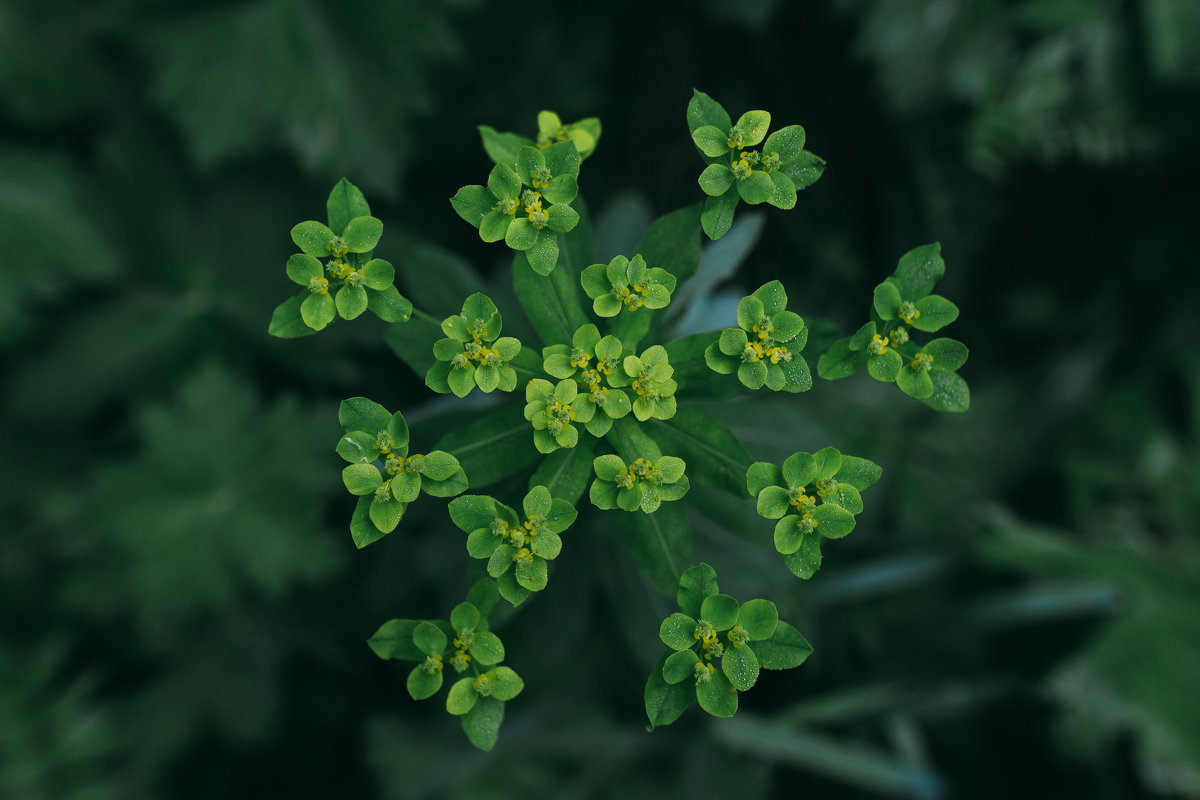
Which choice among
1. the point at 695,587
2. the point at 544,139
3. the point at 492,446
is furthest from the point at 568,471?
the point at 544,139

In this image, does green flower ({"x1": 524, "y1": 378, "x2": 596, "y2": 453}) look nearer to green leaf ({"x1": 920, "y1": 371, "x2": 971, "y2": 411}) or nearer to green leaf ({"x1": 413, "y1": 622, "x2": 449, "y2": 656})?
green leaf ({"x1": 413, "y1": 622, "x2": 449, "y2": 656})

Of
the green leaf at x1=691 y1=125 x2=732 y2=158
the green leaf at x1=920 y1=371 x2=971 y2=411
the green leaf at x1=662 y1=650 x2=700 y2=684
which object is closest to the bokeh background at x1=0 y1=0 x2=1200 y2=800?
the green leaf at x1=920 y1=371 x2=971 y2=411

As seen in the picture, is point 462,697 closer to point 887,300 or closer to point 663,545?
point 663,545

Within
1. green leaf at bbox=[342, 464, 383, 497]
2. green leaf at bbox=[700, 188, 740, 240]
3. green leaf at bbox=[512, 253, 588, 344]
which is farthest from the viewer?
green leaf at bbox=[512, 253, 588, 344]

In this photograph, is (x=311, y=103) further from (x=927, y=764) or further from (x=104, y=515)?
(x=927, y=764)

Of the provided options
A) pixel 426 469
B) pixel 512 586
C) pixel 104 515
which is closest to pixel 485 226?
pixel 426 469

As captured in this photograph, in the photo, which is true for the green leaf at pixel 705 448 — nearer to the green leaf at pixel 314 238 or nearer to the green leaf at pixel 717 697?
the green leaf at pixel 717 697
